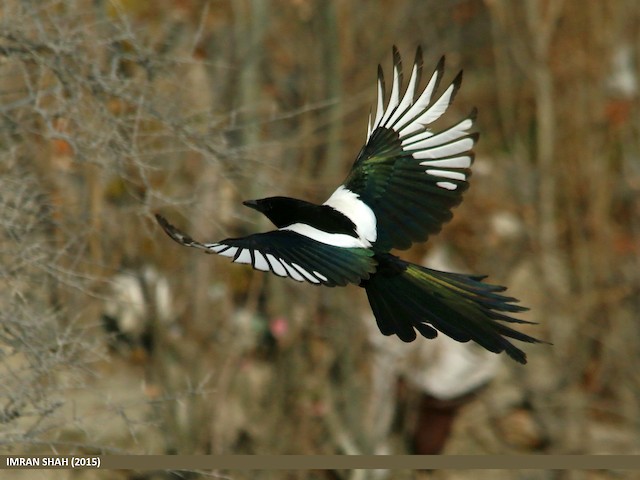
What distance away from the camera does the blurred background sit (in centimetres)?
401

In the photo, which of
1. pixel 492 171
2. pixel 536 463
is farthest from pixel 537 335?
pixel 536 463

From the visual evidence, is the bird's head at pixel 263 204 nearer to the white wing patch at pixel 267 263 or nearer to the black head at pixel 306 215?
the black head at pixel 306 215

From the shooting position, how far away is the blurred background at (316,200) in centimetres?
401

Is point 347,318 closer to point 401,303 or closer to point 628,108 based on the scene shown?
point 628,108

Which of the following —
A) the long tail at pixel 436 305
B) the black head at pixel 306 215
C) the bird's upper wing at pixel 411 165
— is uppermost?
the bird's upper wing at pixel 411 165

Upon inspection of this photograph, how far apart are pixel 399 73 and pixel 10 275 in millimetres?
1419

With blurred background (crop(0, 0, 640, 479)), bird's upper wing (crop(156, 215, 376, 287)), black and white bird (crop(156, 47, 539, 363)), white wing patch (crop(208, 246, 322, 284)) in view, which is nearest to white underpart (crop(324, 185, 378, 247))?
black and white bird (crop(156, 47, 539, 363))

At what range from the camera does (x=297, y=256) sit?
3156 millimetres

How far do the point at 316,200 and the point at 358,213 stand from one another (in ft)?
9.79

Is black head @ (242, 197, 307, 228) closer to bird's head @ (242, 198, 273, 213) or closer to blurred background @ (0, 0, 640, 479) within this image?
bird's head @ (242, 198, 273, 213)

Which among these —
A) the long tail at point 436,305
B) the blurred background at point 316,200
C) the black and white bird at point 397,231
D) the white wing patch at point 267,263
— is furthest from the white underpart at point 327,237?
the blurred background at point 316,200

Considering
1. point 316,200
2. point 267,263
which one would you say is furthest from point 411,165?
point 316,200

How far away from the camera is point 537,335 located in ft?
27.7

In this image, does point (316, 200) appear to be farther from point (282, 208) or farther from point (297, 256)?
point (297, 256)
